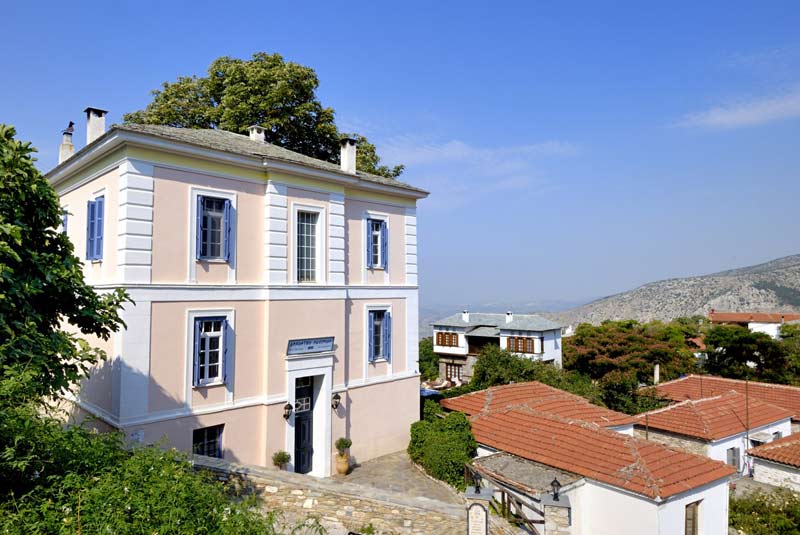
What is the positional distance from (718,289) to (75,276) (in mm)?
115075

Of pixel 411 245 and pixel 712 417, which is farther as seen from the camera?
pixel 712 417

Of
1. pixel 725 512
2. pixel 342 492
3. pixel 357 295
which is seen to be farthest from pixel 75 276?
pixel 725 512

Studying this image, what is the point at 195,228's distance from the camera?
11.0 meters

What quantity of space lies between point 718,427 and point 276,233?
17.3 metres

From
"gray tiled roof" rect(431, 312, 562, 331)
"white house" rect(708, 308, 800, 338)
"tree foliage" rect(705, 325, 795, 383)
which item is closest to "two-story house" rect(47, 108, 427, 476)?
"gray tiled roof" rect(431, 312, 562, 331)

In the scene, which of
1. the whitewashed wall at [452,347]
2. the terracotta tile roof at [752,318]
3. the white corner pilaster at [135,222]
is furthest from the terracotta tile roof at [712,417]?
the terracotta tile roof at [752,318]

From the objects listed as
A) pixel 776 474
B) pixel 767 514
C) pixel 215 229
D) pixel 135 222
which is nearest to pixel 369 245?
pixel 215 229

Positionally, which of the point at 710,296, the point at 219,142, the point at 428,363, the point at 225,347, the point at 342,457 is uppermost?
the point at 219,142

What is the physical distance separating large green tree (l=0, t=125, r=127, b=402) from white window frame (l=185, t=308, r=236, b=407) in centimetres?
293

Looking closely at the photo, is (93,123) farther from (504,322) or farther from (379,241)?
(504,322)

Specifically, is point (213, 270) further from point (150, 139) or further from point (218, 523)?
point (218, 523)

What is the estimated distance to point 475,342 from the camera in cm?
4347

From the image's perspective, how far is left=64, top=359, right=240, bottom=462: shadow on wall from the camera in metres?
9.79

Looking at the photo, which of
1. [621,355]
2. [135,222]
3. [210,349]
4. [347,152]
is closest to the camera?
[135,222]
